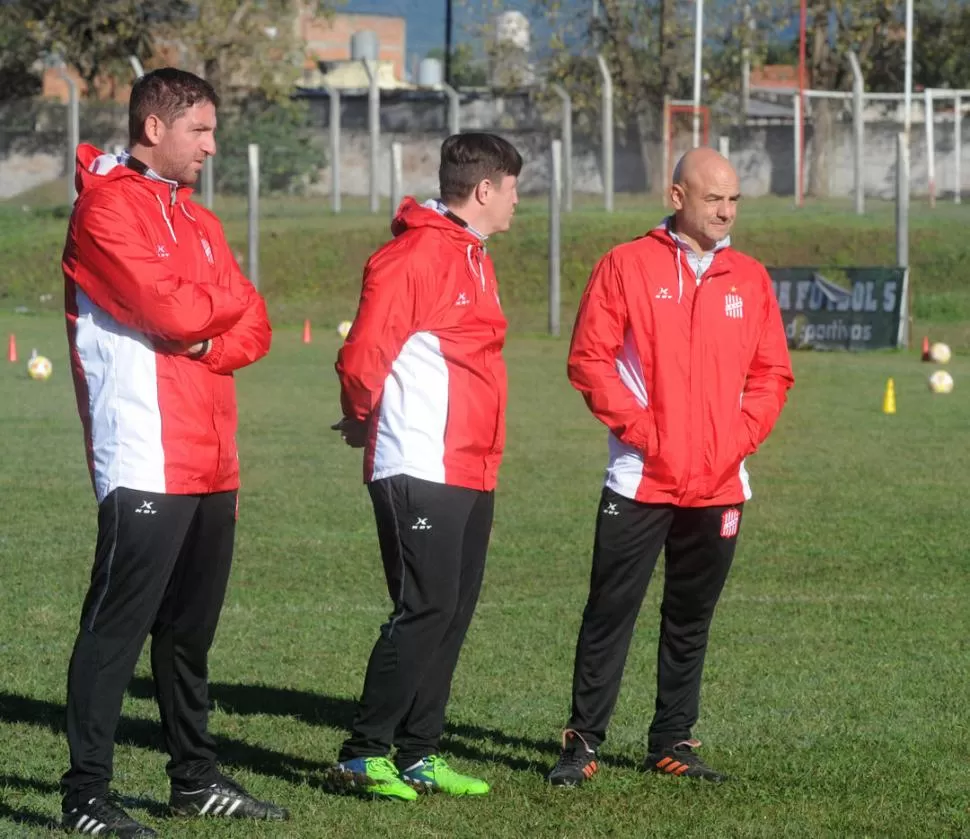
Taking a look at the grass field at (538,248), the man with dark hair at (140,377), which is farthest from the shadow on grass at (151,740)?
the grass field at (538,248)

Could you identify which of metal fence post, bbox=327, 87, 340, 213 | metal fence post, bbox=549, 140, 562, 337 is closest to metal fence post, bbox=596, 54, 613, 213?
metal fence post, bbox=549, 140, 562, 337

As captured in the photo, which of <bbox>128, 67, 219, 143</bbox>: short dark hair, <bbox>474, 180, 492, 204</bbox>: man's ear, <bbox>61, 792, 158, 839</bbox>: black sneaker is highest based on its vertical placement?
<bbox>128, 67, 219, 143</bbox>: short dark hair

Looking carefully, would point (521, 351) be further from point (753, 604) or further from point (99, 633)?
point (99, 633)

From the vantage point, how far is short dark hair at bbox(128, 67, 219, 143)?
4977mm

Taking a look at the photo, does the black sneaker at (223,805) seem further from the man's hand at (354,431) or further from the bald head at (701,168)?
the bald head at (701,168)

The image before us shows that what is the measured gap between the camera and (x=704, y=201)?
18.7 feet

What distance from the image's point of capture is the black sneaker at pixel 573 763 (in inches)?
225

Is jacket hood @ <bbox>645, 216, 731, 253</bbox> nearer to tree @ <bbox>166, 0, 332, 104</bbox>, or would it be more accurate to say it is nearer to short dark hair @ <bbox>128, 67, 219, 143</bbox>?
short dark hair @ <bbox>128, 67, 219, 143</bbox>

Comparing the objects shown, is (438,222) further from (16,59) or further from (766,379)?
(16,59)

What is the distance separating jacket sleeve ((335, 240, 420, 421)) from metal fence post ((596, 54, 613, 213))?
26393mm

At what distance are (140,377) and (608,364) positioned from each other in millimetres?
1564

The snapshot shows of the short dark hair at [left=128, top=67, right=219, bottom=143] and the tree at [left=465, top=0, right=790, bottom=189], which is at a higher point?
the tree at [left=465, top=0, right=790, bottom=189]

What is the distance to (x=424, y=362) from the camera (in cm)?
542

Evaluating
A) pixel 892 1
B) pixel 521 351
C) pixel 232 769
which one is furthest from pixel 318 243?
pixel 232 769
